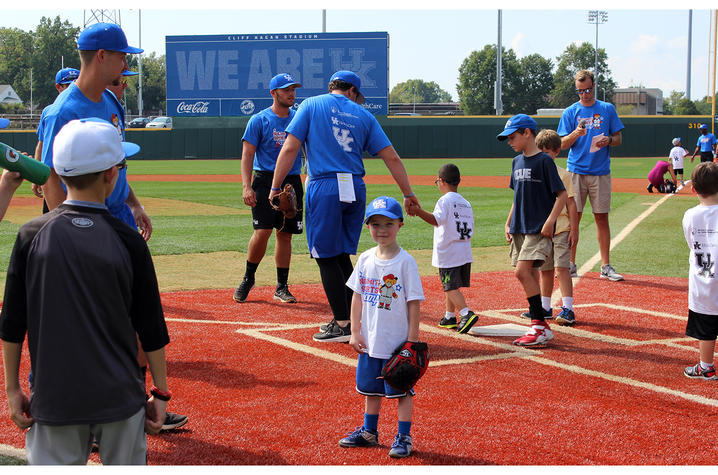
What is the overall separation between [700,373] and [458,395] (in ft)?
6.08

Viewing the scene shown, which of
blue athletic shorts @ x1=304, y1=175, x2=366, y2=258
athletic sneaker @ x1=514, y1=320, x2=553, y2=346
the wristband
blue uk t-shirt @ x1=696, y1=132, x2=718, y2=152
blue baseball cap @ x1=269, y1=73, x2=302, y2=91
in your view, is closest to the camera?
the wristband

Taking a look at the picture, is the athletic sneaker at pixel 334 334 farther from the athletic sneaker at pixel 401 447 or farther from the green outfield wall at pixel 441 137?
the green outfield wall at pixel 441 137

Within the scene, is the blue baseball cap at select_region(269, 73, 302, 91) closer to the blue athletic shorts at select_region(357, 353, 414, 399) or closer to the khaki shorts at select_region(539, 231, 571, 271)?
the khaki shorts at select_region(539, 231, 571, 271)

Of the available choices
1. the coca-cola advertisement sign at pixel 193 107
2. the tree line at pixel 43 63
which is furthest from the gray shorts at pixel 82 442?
the tree line at pixel 43 63

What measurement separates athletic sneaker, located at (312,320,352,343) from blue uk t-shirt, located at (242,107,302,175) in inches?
84.6

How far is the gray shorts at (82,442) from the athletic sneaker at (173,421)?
1659 mm

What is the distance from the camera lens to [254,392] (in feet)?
16.4

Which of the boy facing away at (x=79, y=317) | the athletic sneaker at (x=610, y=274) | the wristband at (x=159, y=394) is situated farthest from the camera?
the athletic sneaker at (x=610, y=274)

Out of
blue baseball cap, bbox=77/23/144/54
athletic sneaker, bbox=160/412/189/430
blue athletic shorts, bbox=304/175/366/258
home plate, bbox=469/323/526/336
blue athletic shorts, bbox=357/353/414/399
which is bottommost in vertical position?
home plate, bbox=469/323/526/336

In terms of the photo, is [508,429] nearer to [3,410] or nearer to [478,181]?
[3,410]

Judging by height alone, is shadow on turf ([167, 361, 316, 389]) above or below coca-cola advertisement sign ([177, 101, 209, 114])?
below

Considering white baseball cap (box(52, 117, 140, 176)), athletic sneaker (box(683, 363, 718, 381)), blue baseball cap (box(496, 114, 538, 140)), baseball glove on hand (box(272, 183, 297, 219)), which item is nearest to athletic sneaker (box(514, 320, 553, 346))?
athletic sneaker (box(683, 363, 718, 381))

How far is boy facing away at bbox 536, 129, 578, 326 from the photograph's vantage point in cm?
706

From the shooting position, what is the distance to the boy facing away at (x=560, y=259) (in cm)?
706
